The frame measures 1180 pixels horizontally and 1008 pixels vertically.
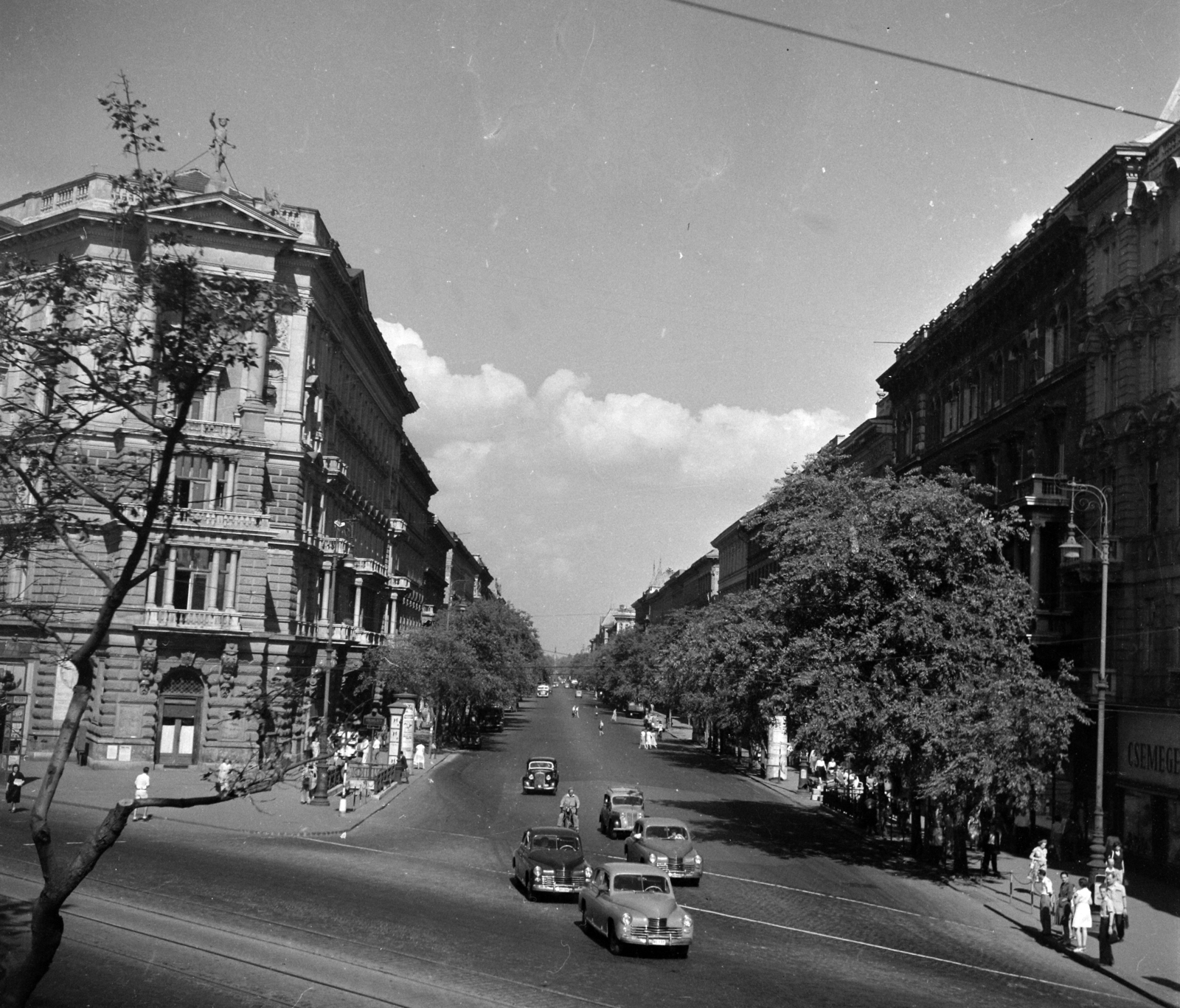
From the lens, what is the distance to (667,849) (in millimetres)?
28594

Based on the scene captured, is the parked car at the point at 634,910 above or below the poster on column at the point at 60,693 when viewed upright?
below

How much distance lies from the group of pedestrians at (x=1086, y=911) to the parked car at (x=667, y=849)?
26.1ft

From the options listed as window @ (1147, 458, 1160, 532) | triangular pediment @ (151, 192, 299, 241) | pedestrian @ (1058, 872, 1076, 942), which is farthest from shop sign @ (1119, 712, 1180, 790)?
triangular pediment @ (151, 192, 299, 241)

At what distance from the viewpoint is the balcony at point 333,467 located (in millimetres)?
56281

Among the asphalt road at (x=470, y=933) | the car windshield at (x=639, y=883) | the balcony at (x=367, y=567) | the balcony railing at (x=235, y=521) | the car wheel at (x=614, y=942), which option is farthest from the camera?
the balcony at (x=367, y=567)

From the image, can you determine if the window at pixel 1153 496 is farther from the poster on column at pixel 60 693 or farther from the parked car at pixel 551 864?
the poster on column at pixel 60 693

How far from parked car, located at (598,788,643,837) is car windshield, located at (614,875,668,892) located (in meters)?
13.6

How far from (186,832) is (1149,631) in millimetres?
27937

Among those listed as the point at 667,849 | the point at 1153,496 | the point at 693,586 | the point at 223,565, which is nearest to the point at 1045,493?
the point at 1153,496

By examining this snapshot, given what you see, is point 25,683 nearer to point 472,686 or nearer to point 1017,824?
point 472,686

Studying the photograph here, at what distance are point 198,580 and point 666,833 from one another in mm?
27971

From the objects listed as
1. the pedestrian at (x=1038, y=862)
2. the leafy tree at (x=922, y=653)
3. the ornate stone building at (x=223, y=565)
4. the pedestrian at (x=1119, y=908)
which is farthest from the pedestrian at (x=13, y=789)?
the pedestrian at (x=1119, y=908)

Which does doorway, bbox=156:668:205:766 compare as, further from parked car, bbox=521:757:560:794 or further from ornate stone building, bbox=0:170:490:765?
parked car, bbox=521:757:560:794

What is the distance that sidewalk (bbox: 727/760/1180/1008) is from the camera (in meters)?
21.6
